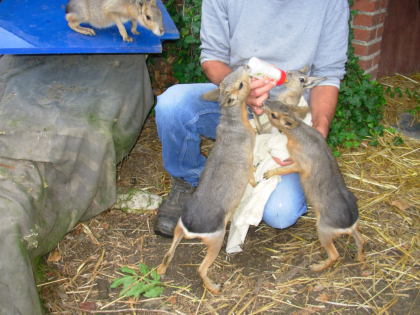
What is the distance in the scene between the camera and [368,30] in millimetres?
4891

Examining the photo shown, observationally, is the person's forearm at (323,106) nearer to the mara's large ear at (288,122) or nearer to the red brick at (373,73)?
the mara's large ear at (288,122)

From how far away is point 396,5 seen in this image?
17.4ft

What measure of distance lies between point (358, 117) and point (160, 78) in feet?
9.10

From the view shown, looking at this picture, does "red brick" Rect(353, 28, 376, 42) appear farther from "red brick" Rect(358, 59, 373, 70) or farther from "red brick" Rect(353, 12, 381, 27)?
"red brick" Rect(358, 59, 373, 70)

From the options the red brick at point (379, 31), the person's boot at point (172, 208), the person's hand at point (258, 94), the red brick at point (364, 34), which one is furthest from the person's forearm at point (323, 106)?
the red brick at point (379, 31)

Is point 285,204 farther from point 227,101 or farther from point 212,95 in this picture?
point 212,95

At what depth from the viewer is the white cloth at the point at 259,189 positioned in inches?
121

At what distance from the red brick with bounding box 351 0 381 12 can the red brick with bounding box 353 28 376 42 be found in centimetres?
27

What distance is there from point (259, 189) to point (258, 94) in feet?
2.73

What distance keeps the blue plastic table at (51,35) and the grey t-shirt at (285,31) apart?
1.80 ft

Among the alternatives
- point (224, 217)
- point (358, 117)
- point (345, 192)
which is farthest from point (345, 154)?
point (224, 217)

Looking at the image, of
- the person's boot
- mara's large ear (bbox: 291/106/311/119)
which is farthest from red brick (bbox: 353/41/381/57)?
the person's boot

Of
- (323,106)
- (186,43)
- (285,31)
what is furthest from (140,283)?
(186,43)

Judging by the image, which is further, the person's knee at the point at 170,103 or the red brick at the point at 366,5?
the red brick at the point at 366,5
